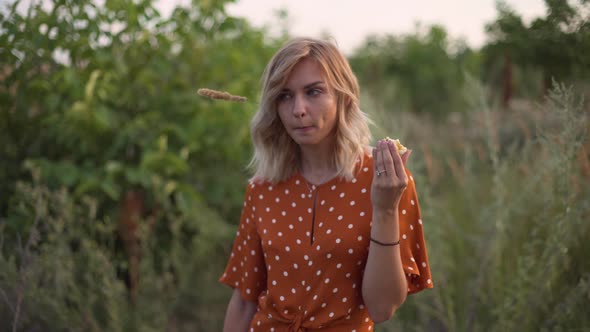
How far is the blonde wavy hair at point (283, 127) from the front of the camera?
66.1 inches

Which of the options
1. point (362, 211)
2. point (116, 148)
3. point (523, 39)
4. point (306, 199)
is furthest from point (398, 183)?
point (116, 148)

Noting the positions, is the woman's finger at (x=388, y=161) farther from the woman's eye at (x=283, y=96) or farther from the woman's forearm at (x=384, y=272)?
the woman's eye at (x=283, y=96)

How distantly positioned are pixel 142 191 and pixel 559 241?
269 cm

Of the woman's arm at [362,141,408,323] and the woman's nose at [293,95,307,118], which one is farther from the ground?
the woman's nose at [293,95,307,118]

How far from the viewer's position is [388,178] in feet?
4.62

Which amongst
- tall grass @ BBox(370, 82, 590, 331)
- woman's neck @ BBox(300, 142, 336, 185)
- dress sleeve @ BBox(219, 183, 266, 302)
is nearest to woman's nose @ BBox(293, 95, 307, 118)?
woman's neck @ BBox(300, 142, 336, 185)

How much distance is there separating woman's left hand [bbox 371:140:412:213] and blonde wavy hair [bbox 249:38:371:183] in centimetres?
27

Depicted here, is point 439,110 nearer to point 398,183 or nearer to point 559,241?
point 559,241

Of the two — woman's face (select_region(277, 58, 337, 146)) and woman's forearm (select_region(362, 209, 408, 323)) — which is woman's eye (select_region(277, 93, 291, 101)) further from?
woman's forearm (select_region(362, 209, 408, 323))

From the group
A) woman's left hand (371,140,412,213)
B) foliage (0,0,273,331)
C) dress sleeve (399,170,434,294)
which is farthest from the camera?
foliage (0,0,273,331)

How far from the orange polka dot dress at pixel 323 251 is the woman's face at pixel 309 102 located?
204 millimetres

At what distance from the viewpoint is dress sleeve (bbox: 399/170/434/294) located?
5.26ft

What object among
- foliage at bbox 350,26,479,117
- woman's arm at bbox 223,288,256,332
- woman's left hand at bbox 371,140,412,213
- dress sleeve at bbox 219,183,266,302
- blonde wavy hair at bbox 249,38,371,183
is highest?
foliage at bbox 350,26,479,117

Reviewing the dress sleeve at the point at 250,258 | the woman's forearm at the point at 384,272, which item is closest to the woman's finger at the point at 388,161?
the woman's forearm at the point at 384,272
